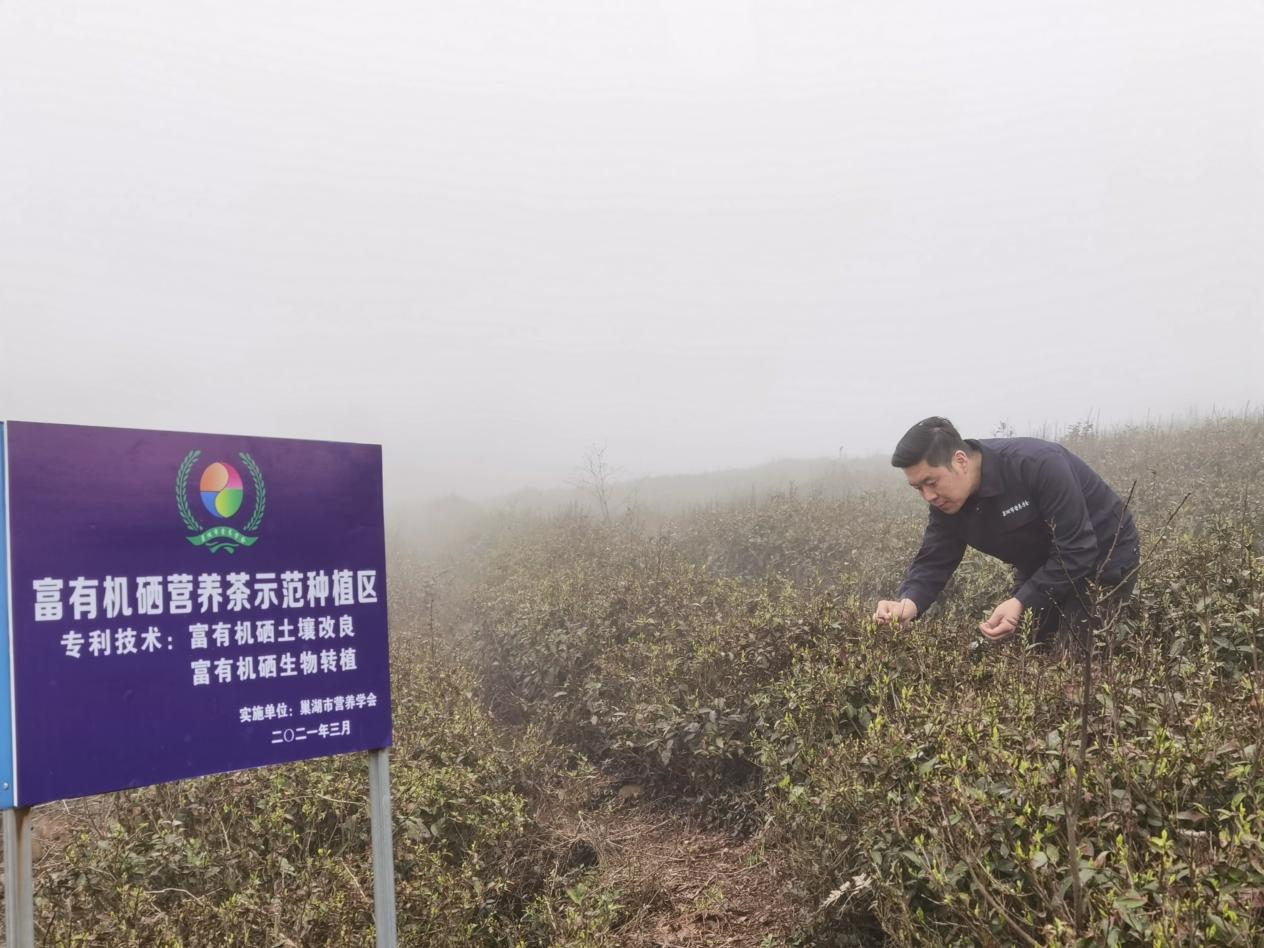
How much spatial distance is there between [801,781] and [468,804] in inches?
57.8

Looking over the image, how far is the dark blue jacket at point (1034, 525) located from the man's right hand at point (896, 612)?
153 mm

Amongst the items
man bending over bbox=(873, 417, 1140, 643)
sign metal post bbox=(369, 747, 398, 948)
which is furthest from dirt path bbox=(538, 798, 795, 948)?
man bending over bbox=(873, 417, 1140, 643)

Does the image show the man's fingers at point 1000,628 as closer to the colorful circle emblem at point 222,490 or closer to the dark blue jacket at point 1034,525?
the dark blue jacket at point 1034,525

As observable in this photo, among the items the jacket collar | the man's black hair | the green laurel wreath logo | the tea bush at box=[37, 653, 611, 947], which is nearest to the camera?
the green laurel wreath logo

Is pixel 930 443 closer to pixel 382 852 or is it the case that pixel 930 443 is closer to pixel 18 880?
pixel 382 852

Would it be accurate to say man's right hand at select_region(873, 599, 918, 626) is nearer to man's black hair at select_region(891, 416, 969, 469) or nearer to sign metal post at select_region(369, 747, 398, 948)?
man's black hair at select_region(891, 416, 969, 469)

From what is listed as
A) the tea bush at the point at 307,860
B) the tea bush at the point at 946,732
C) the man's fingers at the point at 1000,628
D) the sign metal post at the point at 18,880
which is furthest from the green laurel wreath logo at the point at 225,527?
the man's fingers at the point at 1000,628

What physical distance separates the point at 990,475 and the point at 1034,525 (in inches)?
14.6

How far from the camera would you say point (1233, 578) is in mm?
4211

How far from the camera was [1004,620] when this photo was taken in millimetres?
3762

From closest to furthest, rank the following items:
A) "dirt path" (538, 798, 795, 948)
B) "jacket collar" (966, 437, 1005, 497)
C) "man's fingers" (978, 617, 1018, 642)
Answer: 1. "dirt path" (538, 798, 795, 948)
2. "man's fingers" (978, 617, 1018, 642)
3. "jacket collar" (966, 437, 1005, 497)

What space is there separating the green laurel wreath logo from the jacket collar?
342 centimetres

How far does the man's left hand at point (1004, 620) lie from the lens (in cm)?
373

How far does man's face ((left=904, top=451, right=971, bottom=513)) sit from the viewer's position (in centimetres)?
409
